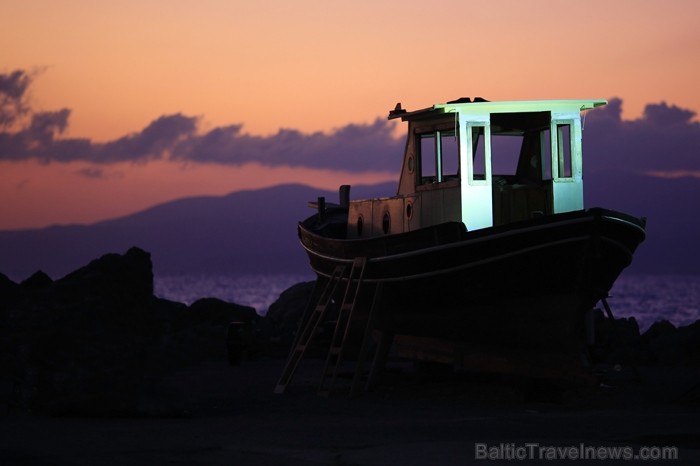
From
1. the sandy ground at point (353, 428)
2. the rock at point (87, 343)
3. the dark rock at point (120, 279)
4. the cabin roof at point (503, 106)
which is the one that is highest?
the cabin roof at point (503, 106)

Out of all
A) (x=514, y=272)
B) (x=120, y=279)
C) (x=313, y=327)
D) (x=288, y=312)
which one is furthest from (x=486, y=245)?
(x=288, y=312)

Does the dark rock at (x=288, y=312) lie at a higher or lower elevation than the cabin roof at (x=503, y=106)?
lower

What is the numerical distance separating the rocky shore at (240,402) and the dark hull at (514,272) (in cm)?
97

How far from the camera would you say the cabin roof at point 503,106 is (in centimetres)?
1809

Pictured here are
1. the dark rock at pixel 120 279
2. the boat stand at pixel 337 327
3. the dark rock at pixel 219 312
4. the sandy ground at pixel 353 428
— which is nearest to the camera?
the sandy ground at pixel 353 428

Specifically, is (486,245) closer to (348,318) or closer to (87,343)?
(348,318)

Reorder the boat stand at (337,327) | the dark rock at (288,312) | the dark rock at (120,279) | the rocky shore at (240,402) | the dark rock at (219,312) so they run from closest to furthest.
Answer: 1. the rocky shore at (240,402)
2. the boat stand at (337,327)
3. the dark rock at (120,279)
4. the dark rock at (288,312)
5. the dark rock at (219,312)

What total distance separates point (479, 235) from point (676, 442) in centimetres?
545

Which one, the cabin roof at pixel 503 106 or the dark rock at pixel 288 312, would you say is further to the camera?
the dark rock at pixel 288 312

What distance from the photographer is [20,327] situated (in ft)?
59.4

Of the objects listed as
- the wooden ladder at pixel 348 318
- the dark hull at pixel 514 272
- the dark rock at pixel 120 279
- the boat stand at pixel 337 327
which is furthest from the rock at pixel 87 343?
the dark hull at pixel 514 272

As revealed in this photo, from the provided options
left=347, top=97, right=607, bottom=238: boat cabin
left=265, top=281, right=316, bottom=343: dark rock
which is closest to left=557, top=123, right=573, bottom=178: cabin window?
left=347, top=97, right=607, bottom=238: boat cabin

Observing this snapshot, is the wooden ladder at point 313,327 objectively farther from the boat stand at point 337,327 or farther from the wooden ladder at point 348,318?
the wooden ladder at point 348,318

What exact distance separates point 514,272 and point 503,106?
2.91 metres
